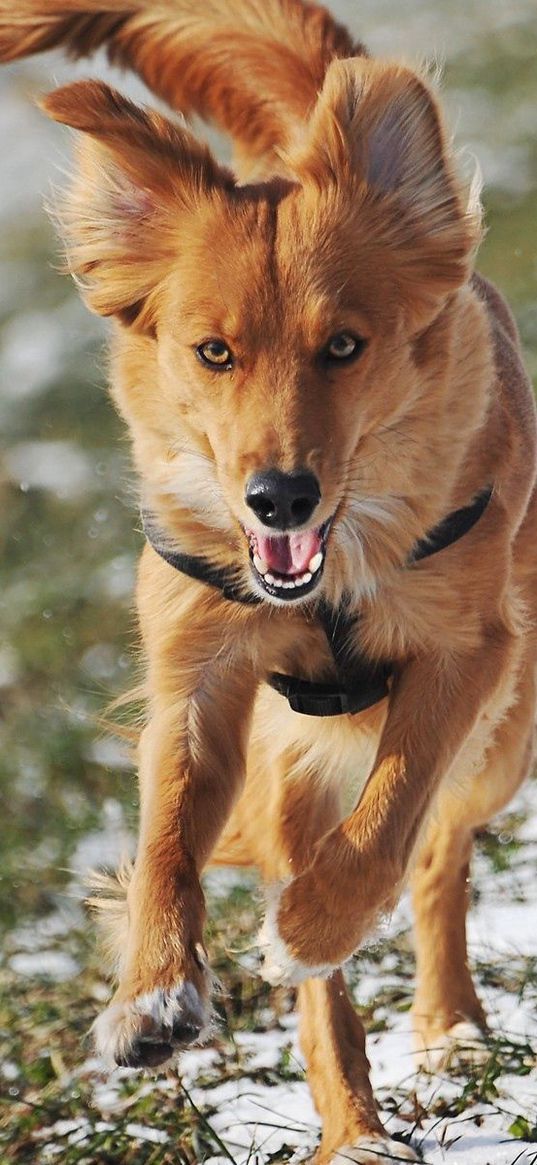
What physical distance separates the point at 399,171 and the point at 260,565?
3.04 feet

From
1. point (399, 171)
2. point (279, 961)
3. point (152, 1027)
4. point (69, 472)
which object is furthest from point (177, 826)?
point (69, 472)

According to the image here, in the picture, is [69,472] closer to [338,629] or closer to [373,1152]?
[338,629]

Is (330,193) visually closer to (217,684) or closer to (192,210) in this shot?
(192,210)

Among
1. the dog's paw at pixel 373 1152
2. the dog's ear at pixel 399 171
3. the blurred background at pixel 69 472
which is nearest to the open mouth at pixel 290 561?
the dog's ear at pixel 399 171

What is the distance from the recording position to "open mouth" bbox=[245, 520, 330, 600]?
3184 millimetres

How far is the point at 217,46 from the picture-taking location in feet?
13.6

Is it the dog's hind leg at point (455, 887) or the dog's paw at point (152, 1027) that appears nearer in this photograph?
the dog's paw at point (152, 1027)

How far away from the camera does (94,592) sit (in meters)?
7.75

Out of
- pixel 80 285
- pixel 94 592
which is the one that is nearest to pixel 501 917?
pixel 80 285

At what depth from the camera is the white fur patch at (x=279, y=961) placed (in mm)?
3189

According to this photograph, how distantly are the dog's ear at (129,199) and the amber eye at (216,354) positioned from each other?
25 cm

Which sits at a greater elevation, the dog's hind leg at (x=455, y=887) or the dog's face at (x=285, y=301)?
the dog's face at (x=285, y=301)

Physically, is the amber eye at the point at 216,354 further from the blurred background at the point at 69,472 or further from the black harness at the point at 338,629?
the blurred background at the point at 69,472

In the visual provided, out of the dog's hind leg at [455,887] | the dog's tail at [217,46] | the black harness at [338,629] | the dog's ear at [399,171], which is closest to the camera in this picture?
the dog's ear at [399,171]
